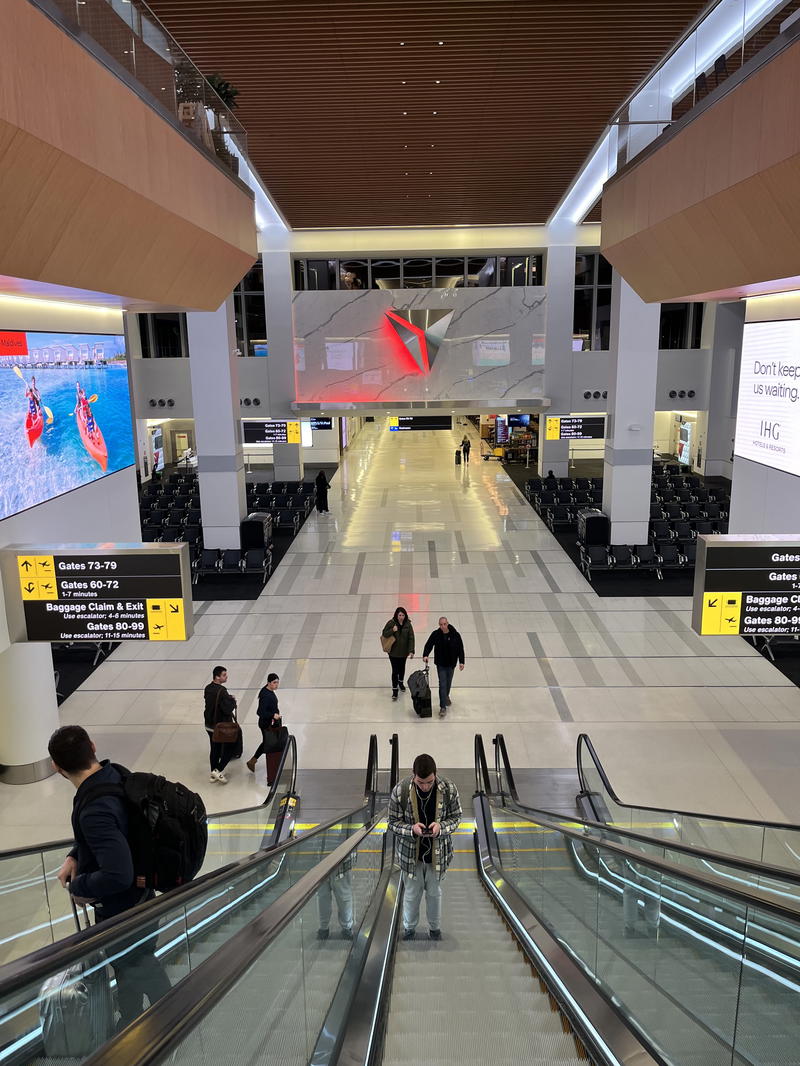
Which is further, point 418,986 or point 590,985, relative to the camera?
point 418,986

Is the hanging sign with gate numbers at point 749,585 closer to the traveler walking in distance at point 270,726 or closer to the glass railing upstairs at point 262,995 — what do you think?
the traveler walking in distance at point 270,726

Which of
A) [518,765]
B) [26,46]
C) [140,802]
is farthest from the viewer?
[518,765]

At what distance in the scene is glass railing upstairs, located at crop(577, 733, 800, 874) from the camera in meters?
4.57

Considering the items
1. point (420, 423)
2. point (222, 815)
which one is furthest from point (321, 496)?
point (222, 815)

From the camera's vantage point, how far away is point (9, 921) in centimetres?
434

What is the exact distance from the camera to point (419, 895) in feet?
17.9

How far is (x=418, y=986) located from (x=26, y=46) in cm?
580

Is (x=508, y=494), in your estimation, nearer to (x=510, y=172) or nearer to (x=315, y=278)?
(x=315, y=278)

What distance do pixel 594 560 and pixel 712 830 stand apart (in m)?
12.1

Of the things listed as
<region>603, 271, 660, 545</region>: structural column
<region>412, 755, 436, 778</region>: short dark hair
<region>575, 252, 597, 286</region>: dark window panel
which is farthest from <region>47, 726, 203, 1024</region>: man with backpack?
<region>575, 252, 597, 286</region>: dark window panel

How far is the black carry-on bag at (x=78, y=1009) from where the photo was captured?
7.00 feet

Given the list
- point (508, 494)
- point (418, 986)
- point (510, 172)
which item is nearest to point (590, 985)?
point (418, 986)

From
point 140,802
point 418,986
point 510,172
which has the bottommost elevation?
point 418,986

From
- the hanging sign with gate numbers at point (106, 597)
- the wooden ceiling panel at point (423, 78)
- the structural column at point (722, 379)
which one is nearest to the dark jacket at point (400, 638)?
the hanging sign with gate numbers at point (106, 597)
